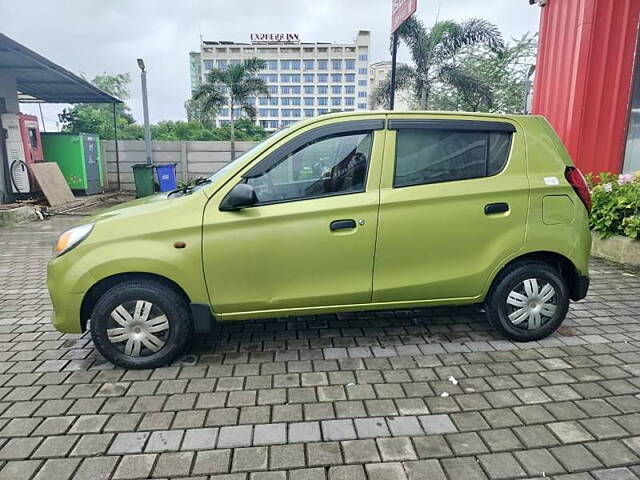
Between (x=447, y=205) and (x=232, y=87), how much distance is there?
20392 mm

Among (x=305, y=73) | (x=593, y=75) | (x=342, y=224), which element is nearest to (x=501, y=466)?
(x=342, y=224)

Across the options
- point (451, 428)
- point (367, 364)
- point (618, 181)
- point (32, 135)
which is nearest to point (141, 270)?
point (367, 364)

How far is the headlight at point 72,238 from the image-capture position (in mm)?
3215

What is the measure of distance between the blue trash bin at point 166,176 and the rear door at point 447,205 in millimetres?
12150

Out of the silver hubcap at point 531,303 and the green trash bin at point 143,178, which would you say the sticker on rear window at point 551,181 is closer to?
the silver hubcap at point 531,303

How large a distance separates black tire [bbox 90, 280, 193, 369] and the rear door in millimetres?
→ 1442

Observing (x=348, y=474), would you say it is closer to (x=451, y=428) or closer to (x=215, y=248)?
(x=451, y=428)

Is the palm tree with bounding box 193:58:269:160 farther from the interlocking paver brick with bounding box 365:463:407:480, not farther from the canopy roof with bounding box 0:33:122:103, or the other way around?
the interlocking paver brick with bounding box 365:463:407:480

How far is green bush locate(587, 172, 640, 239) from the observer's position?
604cm

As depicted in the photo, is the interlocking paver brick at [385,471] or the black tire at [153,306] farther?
the black tire at [153,306]

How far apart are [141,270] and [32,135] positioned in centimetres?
1091

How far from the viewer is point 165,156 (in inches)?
626

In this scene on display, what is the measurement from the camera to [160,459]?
2379mm

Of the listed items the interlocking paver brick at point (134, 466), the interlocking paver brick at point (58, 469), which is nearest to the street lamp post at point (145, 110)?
the interlocking paver brick at point (58, 469)
